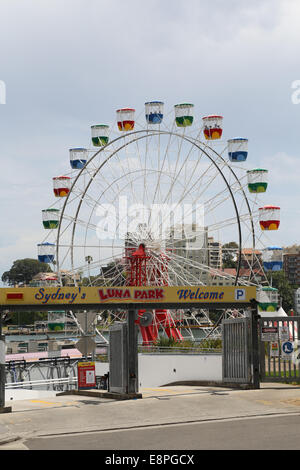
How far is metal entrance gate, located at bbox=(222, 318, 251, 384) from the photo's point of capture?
22.6m

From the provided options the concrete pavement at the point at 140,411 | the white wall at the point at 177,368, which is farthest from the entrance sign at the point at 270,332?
the white wall at the point at 177,368

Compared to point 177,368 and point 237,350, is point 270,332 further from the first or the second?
point 177,368

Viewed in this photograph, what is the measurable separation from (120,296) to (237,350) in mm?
4339

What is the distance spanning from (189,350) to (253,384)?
1913cm

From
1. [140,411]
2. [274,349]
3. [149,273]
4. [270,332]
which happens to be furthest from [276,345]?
[149,273]

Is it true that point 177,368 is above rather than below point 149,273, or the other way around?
below

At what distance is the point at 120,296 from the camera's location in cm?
2188

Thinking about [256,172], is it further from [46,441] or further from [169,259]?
[46,441]

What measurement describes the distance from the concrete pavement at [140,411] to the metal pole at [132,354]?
2.02 ft

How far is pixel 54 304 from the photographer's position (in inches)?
832

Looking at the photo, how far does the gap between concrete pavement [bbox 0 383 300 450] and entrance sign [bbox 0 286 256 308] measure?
2.88 m

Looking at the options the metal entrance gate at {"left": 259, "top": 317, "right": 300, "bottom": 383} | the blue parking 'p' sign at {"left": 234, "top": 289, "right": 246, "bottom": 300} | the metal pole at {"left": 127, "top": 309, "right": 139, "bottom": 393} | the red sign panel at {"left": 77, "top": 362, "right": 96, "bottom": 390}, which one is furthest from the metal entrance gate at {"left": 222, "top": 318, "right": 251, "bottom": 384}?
the red sign panel at {"left": 77, "top": 362, "right": 96, "bottom": 390}

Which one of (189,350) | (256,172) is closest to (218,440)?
(189,350)
